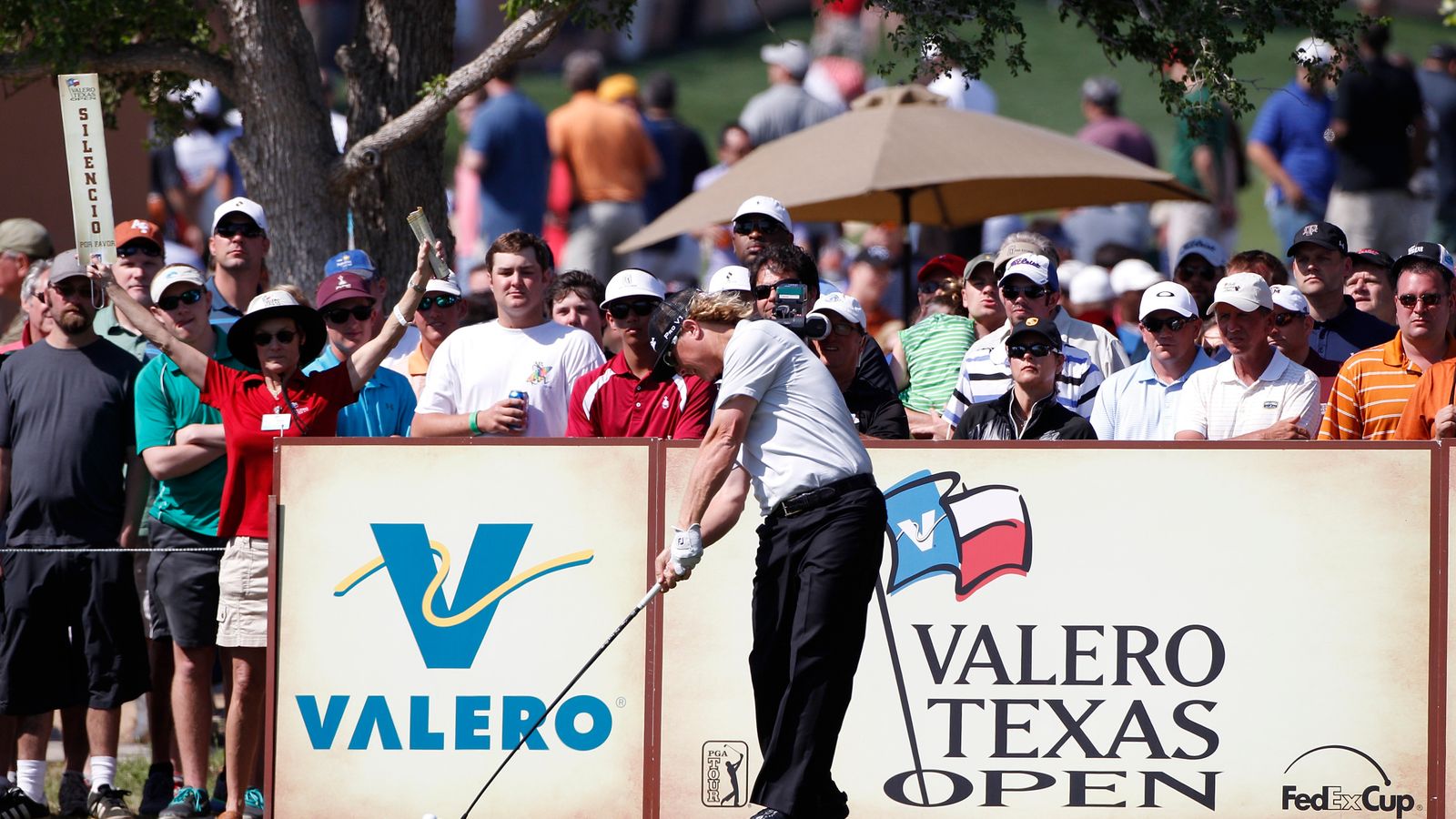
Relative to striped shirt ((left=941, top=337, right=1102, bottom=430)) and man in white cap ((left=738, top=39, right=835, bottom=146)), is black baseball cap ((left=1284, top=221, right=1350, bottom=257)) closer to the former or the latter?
striped shirt ((left=941, top=337, right=1102, bottom=430))

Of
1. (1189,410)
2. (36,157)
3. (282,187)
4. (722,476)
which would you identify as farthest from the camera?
(36,157)

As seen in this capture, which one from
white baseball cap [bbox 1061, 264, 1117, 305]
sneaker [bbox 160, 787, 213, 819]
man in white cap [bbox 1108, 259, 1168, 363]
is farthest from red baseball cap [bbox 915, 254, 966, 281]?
sneaker [bbox 160, 787, 213, 819]

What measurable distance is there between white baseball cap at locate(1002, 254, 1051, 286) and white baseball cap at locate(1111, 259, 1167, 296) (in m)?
2.89

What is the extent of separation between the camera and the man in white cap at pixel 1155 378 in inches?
329

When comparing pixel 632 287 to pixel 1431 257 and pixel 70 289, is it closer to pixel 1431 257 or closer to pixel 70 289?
pixel 70 289

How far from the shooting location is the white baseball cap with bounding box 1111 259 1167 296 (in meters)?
11.6

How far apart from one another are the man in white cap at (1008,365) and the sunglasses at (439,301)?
96.1 inches

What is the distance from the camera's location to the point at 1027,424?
26.8 feet

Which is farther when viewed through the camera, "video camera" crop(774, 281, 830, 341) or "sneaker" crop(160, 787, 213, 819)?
"sneaker" crop(160, 787, 213, 819)

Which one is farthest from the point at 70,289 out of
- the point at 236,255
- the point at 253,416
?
the point at 253,416

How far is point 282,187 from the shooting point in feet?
34.9

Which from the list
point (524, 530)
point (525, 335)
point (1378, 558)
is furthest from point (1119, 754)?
point (525, 335)

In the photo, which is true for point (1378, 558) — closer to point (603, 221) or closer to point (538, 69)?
point (603, 221)

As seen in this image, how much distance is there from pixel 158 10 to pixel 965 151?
4.67 meters
